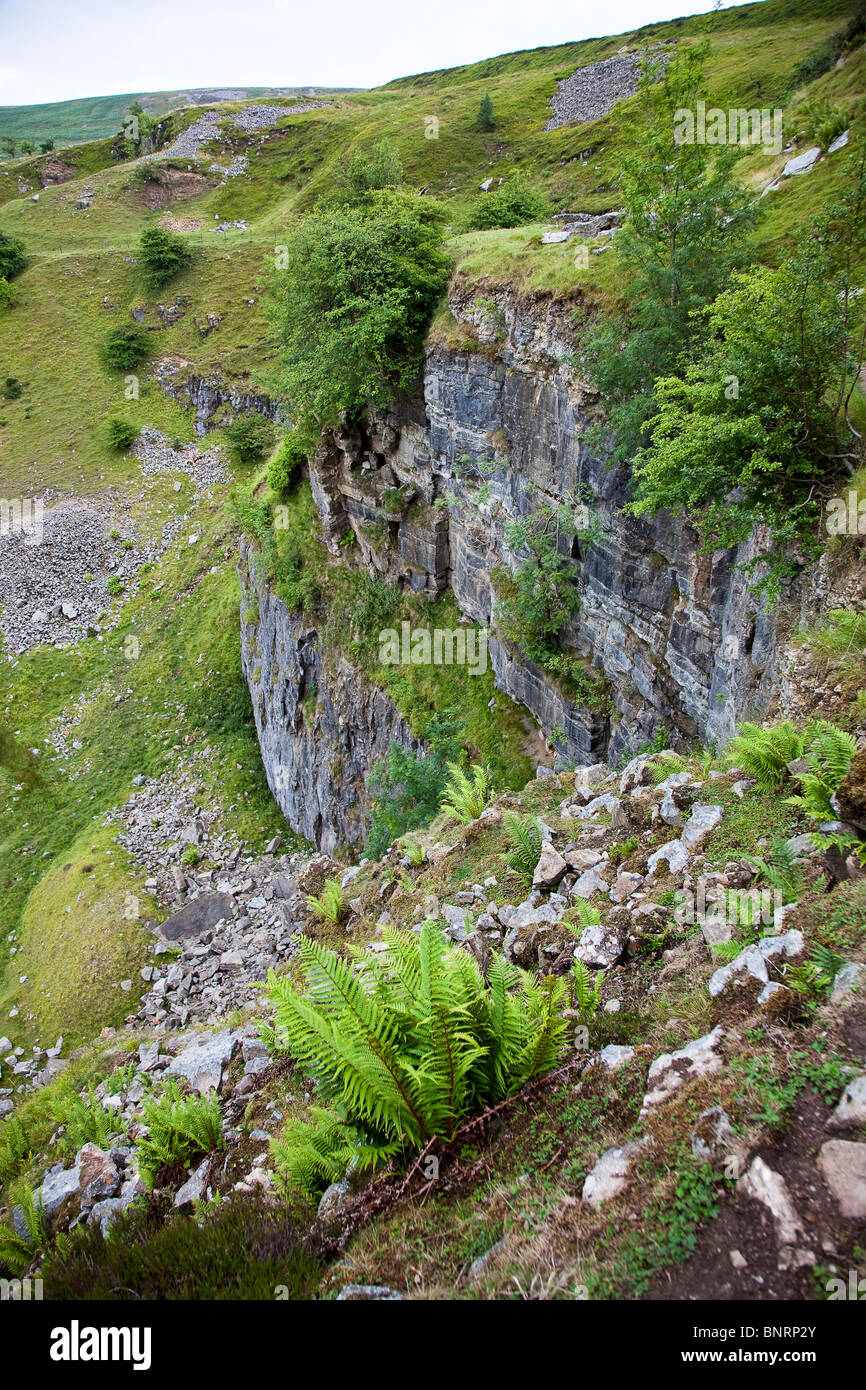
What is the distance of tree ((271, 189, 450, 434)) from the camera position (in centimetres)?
1828

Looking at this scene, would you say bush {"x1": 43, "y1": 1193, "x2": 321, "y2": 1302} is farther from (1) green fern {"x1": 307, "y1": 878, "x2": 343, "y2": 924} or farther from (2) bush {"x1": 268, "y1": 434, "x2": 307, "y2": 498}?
(2) bush {"x1": 268, "y1": 434, "x2": 307, "y2": 498}

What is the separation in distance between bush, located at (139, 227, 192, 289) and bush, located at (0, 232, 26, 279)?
12.0 meters

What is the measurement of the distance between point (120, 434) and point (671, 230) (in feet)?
145

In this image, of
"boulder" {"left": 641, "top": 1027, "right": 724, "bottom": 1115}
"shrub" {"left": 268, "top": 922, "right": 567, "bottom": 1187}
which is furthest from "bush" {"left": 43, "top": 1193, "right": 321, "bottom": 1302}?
"boulder" {"left": 641, "top": 1027, "right": 724, "bottom": 1115}

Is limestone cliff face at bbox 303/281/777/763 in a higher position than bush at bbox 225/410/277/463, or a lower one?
lower

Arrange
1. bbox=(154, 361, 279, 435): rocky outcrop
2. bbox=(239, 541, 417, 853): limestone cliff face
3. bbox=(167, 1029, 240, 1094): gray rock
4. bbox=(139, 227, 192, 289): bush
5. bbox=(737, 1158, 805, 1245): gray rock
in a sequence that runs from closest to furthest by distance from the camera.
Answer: bbox=(737, 1158, 805, 1245): gray rock → bbox=(167, 1029, 240, 1094): gray rock → bbox=(239, 541, 417, 853): limestone cliff face → bbox=(154, 361, 279, 435): rocky outcrop → bbox=(139, 227, 192, 289): bush

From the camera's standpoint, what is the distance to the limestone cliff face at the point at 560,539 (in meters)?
11.8

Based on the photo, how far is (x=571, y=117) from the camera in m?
50.2

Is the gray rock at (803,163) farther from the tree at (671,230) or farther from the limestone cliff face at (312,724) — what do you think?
the limestone cliff face at (312,724)

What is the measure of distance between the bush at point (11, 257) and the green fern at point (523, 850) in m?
72.7

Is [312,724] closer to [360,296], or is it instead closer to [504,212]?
[360,296]

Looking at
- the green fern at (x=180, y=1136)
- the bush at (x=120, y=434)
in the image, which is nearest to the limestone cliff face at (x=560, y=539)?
the green fern at (x=180, y=1136)

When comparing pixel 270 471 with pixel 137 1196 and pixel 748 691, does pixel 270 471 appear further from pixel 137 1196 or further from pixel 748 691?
pixel 137 1196

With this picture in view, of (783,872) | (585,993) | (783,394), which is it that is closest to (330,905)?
(585,993)
